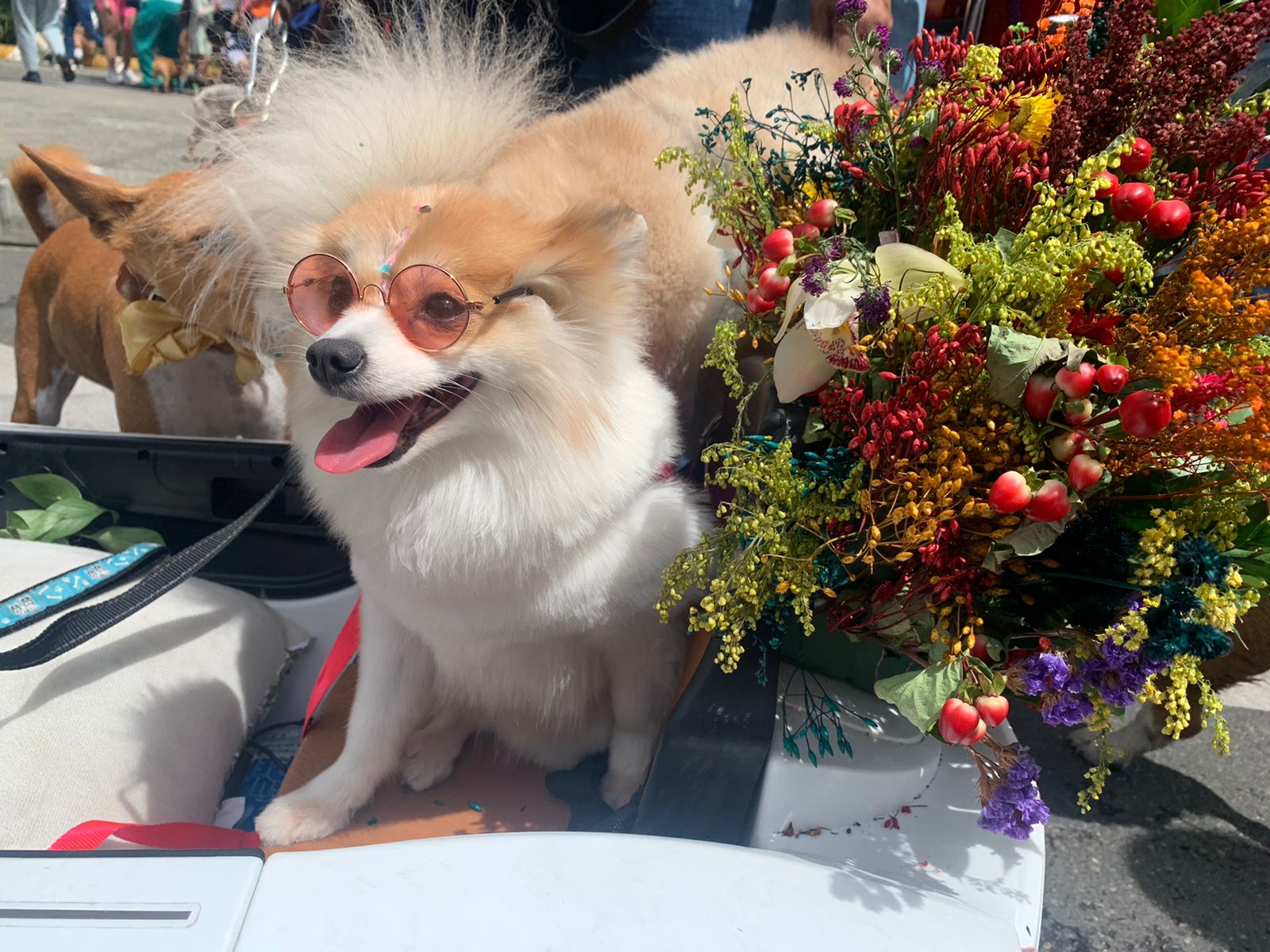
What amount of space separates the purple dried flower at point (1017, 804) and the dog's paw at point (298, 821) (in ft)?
2.99

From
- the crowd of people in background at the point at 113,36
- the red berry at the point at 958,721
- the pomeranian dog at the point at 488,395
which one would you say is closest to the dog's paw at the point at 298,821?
the pomeranian dog at the point at 488,395

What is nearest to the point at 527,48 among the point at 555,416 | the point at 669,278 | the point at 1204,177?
the point at 669,278

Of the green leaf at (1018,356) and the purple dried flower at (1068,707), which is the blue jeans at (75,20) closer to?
the green leaf at (1018,356)

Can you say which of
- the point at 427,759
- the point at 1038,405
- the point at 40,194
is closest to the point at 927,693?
the point at 1038,405

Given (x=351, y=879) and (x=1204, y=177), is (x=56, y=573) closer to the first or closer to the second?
(x=351, y=879)

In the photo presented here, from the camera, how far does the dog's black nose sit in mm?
930

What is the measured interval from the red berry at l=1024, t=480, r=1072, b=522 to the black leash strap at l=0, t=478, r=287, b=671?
1.21m

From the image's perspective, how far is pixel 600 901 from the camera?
706 mm

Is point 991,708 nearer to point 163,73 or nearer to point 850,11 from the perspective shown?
point 850,11

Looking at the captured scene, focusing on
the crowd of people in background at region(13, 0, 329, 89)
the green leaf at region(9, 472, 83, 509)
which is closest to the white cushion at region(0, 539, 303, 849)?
the green leaf at region(9, 472, 83, 509)

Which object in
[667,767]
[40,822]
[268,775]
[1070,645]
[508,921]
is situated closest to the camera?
[508,921]

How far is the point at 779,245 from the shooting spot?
37.6 inches

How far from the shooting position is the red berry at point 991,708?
78 cm

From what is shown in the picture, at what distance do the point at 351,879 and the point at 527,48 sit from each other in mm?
1303
